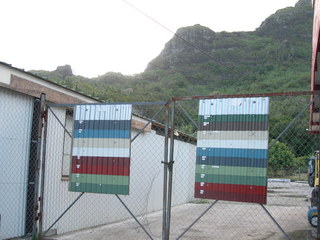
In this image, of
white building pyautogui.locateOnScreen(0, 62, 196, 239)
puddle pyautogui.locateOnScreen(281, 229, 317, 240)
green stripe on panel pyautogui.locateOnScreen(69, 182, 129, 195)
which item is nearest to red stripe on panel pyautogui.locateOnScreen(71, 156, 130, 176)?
green stripe on panel pyautogui.locateOnScreen(69, 182, 129, 195)

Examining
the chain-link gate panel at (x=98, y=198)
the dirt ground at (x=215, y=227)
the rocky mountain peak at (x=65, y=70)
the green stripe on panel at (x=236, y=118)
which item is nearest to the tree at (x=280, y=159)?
the dirt ground at (x=215, y=227)

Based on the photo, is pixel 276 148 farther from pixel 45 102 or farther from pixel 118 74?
pixel 118 74

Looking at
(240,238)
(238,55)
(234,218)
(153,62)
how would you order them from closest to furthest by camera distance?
(240,238)
(234,218)
(238,55)
(153,62)

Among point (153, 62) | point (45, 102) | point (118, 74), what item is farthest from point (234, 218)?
point (153, 62)

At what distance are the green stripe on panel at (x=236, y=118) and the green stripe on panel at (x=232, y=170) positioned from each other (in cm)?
67

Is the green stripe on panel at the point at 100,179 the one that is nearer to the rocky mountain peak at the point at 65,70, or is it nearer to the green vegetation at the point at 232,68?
the green vegetation at the point at 232,68

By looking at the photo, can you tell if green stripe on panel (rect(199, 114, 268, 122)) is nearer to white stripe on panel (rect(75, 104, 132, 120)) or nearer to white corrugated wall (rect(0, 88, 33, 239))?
white stripe on panel (rect(75, 104, 132, 120))

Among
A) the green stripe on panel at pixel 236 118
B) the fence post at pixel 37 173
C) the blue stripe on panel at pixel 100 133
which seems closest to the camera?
the green stripe on panel at pixel 236 118

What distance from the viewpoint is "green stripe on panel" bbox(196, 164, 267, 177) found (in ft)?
16.9

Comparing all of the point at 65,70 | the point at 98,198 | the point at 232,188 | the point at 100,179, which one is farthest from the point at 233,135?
the point at 65,70

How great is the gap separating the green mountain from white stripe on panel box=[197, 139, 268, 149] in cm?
4088

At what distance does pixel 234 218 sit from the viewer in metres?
10.7

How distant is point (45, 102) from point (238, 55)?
89.3 m

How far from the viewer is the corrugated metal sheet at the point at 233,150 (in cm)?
517
